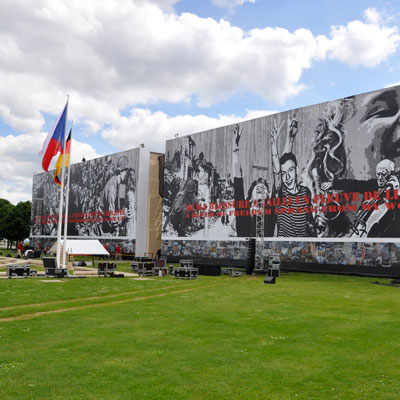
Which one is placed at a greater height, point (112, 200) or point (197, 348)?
point (112, 200)

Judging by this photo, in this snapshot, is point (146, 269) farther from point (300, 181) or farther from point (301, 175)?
point (301, 175)

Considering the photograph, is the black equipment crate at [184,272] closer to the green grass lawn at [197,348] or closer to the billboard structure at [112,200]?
the green grass lawn at [197,348]

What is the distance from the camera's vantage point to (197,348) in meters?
10.2

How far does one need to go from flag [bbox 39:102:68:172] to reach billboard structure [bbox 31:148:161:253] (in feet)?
96.5

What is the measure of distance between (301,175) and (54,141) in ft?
66.1

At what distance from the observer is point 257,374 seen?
8266 mm

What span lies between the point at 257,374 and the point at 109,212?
5486 centimetres

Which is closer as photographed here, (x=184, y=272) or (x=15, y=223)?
(x=184, y=272)

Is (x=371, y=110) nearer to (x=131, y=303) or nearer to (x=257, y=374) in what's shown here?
(x=131, y=303)

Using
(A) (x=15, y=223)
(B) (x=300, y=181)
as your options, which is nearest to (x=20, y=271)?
(B) (x=300, y=181)

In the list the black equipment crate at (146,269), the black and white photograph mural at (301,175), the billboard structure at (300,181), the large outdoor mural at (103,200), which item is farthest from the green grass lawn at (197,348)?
the large outdoor mural at (103,200)

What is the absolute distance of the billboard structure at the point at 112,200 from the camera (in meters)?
57.1

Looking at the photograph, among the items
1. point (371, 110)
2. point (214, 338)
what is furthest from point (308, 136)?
point (214, 338)

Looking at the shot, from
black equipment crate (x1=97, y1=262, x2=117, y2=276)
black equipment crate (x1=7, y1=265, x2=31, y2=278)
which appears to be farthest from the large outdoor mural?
black equipment crate (x1=7, y1=265, x2=31, y2=278)
